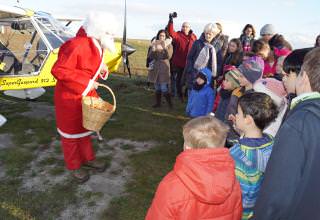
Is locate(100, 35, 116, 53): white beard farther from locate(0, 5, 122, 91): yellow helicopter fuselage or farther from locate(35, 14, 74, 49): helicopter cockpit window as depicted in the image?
locate(35, 14, 74, 49): helicopter cockpit window

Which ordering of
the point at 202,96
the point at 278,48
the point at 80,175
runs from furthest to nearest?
the point at 278,48 < the point at 202,96 < the point at 80,175

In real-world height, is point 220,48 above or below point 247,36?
below

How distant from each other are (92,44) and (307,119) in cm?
316

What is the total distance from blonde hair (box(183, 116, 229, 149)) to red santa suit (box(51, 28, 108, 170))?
93.6 inches

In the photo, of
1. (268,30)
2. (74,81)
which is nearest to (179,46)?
(268,30)

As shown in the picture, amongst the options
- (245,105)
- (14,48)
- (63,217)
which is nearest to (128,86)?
(14,48)

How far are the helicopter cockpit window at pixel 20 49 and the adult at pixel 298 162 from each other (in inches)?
259

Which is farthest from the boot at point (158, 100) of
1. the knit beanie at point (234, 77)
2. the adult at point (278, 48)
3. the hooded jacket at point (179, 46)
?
the knit beanie at point (234, 77)

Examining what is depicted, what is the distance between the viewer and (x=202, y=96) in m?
5.45

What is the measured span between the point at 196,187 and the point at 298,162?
0.56 metres

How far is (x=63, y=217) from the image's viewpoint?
3.63 meters

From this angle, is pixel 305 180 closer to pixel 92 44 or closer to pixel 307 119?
pixel 307 119

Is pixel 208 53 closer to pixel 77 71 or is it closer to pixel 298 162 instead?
pixel 77 71

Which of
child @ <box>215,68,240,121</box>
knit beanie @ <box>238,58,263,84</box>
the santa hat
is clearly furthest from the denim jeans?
the santa hat
